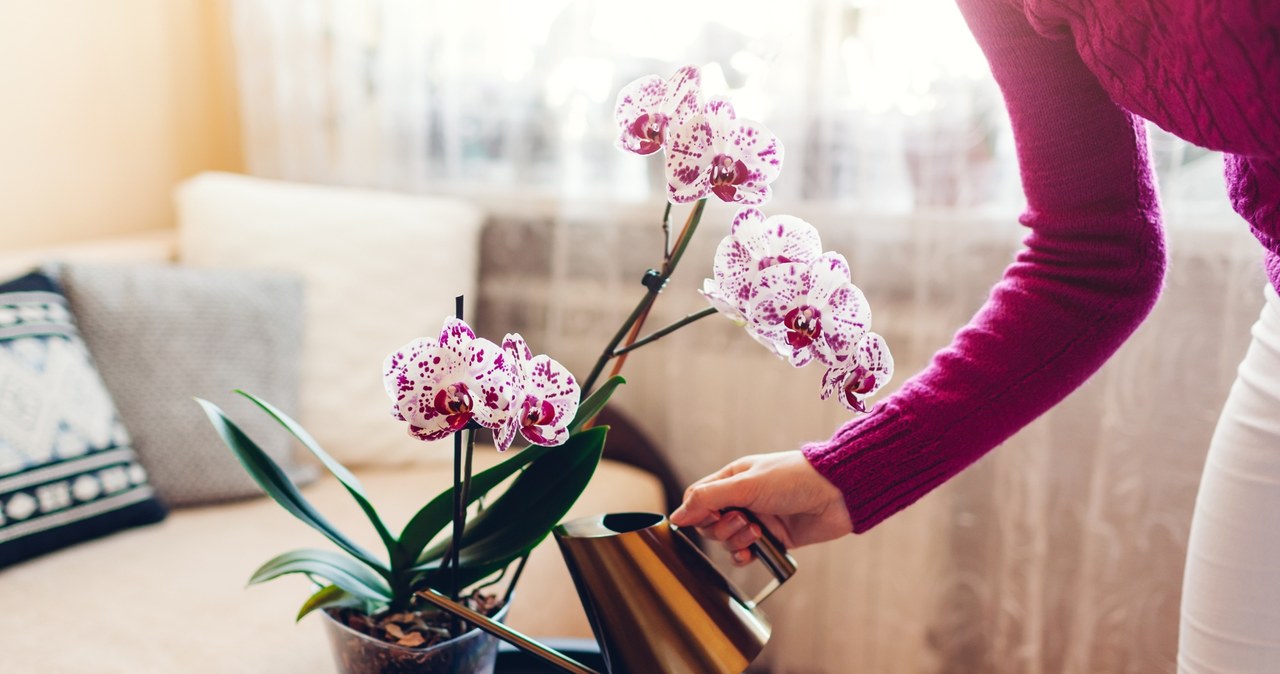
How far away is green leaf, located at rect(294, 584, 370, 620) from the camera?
735mm

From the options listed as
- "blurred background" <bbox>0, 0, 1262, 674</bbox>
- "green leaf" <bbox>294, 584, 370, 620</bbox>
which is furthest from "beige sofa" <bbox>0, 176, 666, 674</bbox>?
"green leaf" <bbox>294, 584, 370, 620</bbox>

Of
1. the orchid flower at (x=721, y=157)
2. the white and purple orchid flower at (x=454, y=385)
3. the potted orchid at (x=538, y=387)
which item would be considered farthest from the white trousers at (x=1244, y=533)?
the white and purple orchid flower at (x=454, y=385)

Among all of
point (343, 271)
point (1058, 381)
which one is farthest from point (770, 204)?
point (1058, 381)

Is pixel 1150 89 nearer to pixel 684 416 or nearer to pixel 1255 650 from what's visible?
pixel 1255 650

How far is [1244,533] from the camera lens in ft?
2.45

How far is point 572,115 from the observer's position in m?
1.66

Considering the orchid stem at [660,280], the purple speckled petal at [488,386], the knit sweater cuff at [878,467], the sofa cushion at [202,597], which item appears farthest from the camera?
the sofa cushion at [202,597]

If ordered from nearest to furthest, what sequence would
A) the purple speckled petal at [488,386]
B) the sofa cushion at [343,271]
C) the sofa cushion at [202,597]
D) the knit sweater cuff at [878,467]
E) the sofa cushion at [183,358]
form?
the purple speckled petal at [488,386] → the knit sweater cuff at [878,467] → the sofa cushion at [202,597] → the sofa cushion at [183,358] → the sofa cushion at [343,271]

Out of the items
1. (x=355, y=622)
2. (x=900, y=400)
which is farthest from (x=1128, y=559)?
(x=355, y=622)

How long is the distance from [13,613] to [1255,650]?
119 cm

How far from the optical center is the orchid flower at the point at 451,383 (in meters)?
0.56

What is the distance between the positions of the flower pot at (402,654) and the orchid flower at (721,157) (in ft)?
1.12

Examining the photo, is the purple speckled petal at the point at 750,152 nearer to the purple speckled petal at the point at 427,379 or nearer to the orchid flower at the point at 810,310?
the orchid flower at the point at 810,310

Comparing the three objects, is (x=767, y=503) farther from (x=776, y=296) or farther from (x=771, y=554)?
(x=776, y=296)
